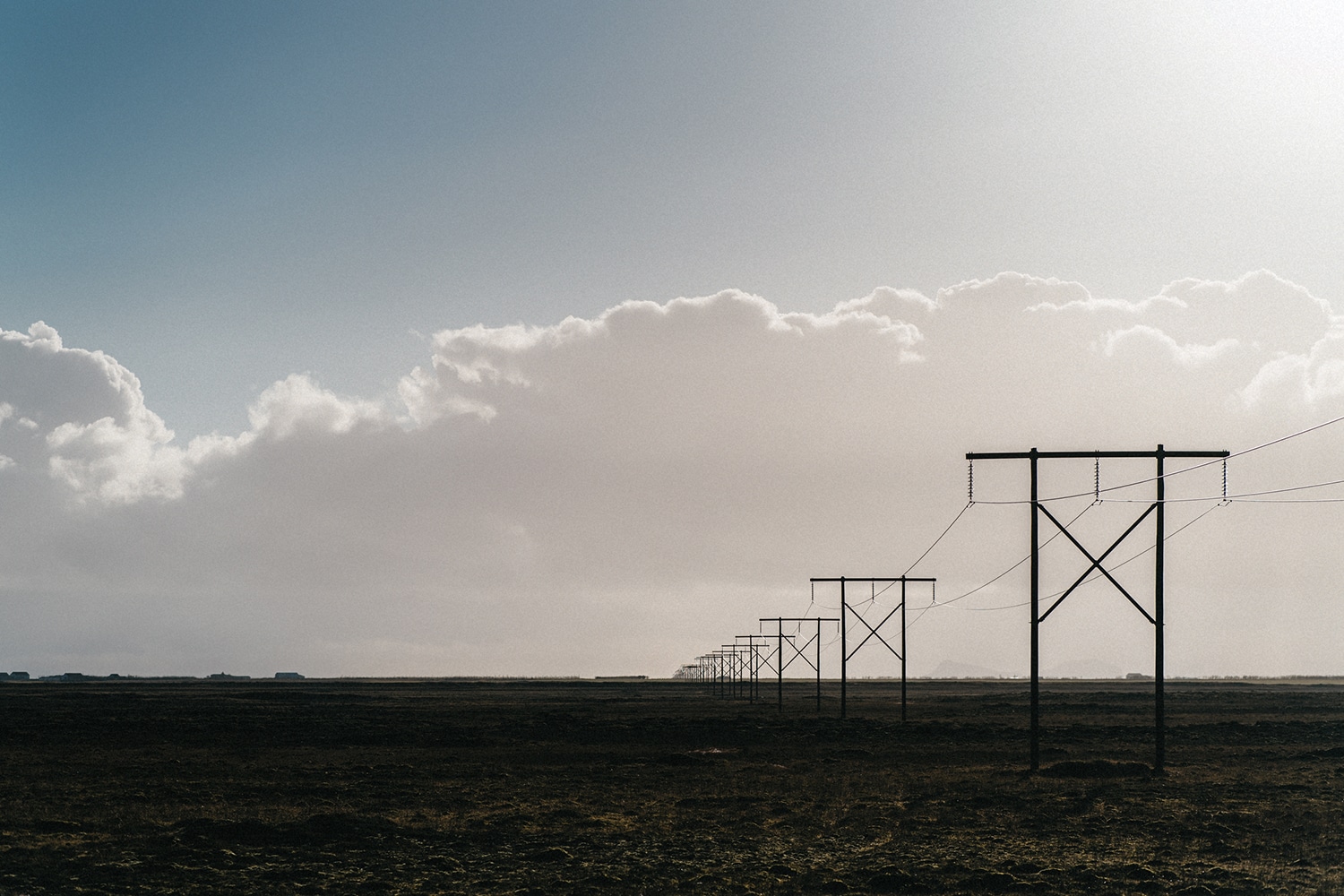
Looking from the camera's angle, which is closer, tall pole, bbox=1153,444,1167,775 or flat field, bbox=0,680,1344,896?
flat field, bbox=0,680,1344,896

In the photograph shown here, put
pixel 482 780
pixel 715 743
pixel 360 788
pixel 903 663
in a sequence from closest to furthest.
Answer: pixel 360 788
pixel 482 780
pixel 715 743
pixel 903 663

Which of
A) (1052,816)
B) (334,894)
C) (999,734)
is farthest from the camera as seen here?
(999,734)

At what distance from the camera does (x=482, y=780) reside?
41.8 metres

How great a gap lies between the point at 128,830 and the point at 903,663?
52209mm

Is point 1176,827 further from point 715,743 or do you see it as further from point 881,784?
point 715,743

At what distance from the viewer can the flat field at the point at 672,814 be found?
23156mm

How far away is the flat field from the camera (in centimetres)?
2316

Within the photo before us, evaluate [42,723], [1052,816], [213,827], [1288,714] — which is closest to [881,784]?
[1052,816]

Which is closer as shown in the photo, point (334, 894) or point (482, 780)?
point (334, 894)

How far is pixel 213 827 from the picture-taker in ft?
94.3

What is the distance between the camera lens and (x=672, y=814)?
32.5 m

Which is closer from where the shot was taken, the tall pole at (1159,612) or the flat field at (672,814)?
the flat field at (672,814)

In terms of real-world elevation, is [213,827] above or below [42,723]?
above

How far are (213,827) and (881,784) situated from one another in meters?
21.5
